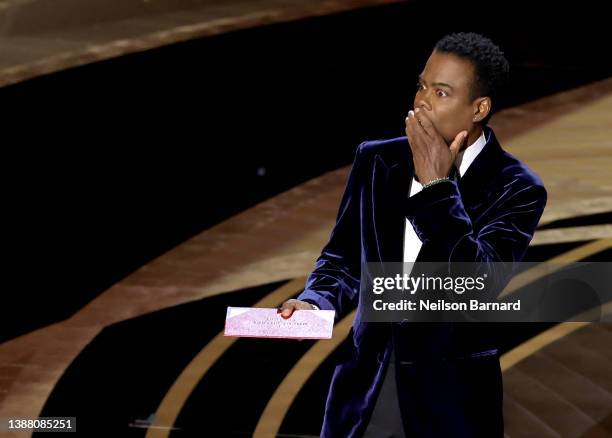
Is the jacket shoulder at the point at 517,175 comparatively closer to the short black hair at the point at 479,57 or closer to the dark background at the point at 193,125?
the short black hair at the point at 479,57

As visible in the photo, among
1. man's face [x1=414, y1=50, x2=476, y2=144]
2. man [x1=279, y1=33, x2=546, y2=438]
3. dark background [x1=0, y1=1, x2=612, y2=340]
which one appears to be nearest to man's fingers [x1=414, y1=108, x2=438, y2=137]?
man [x1=279, y1=33, x2=546, y2=438]

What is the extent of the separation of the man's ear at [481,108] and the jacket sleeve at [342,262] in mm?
285

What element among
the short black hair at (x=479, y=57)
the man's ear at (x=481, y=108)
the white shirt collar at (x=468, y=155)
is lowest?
the white shirt collar at (x=468, y=155)

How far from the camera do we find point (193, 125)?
6207mm

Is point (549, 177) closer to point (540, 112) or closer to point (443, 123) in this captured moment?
point (540, 112)

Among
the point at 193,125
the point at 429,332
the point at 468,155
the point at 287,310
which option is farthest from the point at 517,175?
the point at 193,125

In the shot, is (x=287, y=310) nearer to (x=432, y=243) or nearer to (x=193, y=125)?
(x=432, y=243)

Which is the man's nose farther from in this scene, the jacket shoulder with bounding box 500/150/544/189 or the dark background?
the dark background

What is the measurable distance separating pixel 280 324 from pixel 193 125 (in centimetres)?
359

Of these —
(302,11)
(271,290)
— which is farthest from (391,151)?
(302,11)

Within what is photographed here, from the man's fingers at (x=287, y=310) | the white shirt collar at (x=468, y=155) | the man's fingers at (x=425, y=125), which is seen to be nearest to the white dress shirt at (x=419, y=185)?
the white shirt collar at (x=468, y=155)

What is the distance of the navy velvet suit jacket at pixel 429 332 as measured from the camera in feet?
8.55

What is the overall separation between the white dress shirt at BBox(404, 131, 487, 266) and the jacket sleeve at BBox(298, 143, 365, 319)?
6.5 inches

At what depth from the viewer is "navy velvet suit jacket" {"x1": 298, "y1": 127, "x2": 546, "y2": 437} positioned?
2.61 meters
